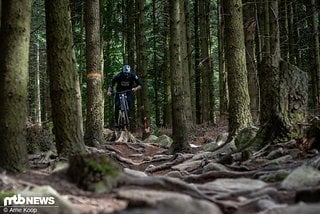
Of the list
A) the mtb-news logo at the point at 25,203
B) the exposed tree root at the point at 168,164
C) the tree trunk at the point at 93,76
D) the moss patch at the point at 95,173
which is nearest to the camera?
the mtb-news logo at the point at 25,203

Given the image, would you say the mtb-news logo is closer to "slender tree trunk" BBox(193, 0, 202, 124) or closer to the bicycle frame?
the bicycle frame

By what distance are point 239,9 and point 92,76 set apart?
429cm

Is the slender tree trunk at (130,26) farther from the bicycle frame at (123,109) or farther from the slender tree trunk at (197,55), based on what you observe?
the bicycle frame at (123,109)

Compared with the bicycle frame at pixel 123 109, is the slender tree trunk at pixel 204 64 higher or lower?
higher

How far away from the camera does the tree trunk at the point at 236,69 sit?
10.2 metres

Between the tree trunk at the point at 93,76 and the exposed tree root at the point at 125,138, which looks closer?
the tree trunk at the point at 93,76

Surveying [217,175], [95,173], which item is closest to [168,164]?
[217,175]

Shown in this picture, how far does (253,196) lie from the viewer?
5000 millimetres

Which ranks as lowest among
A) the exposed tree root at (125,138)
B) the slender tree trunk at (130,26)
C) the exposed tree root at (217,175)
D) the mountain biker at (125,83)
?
the exposed tree root at (217,175)

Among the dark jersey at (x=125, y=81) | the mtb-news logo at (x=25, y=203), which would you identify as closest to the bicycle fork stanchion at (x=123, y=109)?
the dark jersey at (x=125, y=81)

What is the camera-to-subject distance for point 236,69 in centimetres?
1028

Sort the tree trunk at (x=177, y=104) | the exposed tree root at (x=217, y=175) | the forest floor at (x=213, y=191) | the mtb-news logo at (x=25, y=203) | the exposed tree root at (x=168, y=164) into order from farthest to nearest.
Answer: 1. the tree trunk at (x=177, y=104)
2. the exposed tree root at (x=168, y=164)
3. the exposed tree root at (x=217, y=175)
4. the mtb-news logo at (x=25, y=203)
5. the forest floor at (x=213, y=191)

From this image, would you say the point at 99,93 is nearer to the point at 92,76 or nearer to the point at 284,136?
the point at 92,76

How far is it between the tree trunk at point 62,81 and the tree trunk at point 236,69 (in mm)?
3949
